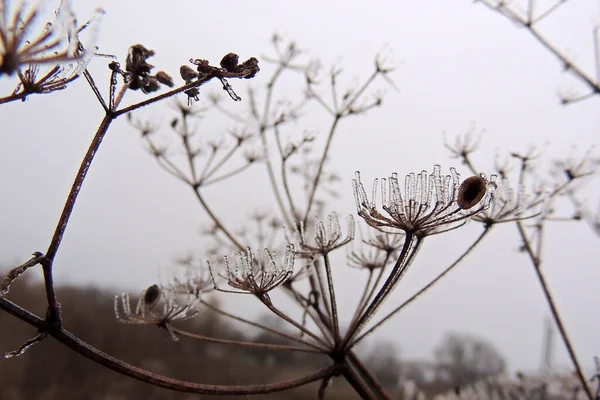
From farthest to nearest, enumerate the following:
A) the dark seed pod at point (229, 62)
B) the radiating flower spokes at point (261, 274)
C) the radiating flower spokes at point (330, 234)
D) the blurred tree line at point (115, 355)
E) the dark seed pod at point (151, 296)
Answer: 1. the blurred tree line at point (115, 355)
2. the dark seed pod at point (151, 296)
3. the radiating flower spokes at point (330, 234)
4. the radiating flower spokes at point (261, 274)
5. the dark seed pod at point (229, 62)

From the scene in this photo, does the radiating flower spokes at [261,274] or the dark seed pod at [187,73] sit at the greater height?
the dark seed pod at [187,73]

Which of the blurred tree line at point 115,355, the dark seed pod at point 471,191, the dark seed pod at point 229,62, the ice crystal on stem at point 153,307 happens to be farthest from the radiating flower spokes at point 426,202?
the blurred tree line at point 115,355

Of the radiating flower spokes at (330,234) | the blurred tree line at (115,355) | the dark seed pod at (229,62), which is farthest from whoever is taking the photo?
the blurred tree line at (115,355)

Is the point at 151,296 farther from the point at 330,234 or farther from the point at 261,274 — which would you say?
the point at 330,234

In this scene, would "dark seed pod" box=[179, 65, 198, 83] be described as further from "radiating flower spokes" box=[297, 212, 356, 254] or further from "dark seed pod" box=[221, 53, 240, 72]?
"radiating flower spokes" box=[297, 212, 356, 254]

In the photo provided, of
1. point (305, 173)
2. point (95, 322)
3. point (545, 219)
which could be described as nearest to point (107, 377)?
point (95, 322)

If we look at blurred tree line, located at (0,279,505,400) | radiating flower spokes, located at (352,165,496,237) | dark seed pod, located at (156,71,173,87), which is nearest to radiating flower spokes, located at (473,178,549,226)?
radiating flower spokes, located at (352,165,496,237)

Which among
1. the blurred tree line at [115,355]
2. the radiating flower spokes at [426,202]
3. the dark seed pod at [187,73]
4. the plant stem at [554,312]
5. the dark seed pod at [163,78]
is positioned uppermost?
the dark seed pod at [163,78]

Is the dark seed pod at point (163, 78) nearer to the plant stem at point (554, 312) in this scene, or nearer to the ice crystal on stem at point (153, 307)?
the ice crystal on stem at point (153, 307)
